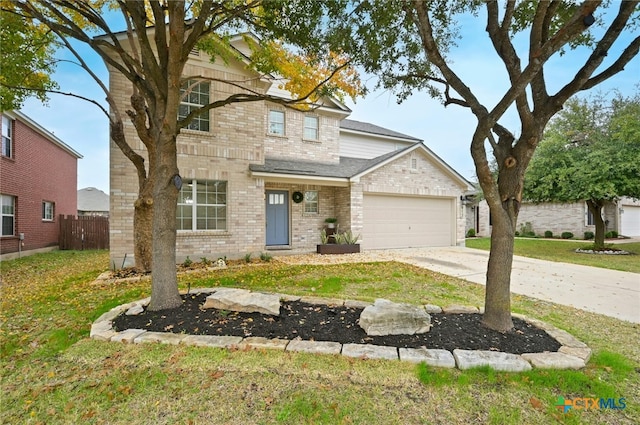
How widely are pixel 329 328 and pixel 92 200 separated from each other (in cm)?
3358

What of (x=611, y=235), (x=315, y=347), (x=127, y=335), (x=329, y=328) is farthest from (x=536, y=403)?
(x=611, y=235)

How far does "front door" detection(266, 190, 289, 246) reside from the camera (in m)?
12.1

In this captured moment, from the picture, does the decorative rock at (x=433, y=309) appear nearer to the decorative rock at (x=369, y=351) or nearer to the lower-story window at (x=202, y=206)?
the decorative rock at (x=369, y=351)

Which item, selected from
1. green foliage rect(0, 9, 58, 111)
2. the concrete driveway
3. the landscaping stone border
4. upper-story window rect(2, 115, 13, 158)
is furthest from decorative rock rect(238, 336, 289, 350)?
upper-story window rect(2, 115, 13, 158)

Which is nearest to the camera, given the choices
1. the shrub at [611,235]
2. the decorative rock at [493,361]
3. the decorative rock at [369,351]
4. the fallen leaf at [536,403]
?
the fallen leaf at [536,403]

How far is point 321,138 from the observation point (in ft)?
45.0

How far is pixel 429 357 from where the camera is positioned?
305cm

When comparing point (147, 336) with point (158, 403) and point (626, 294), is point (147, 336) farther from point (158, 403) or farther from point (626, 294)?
point (626, 294)

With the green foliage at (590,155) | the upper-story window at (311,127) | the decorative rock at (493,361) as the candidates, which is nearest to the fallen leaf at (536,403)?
the decorative rock at (493,361)

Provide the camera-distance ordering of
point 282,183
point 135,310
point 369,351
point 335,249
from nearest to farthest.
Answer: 1. point 369,351
2. point 135,310
3. point 335,249
4. point 282,183

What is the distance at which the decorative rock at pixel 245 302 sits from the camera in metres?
4.29

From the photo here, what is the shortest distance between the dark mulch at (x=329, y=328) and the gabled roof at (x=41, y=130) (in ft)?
43.3

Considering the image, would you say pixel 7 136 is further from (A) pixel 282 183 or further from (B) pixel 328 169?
(B) pixel 328 169

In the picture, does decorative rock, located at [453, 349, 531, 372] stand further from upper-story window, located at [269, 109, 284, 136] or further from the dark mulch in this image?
upper-story window, located at [269, 109, 284, 136]
